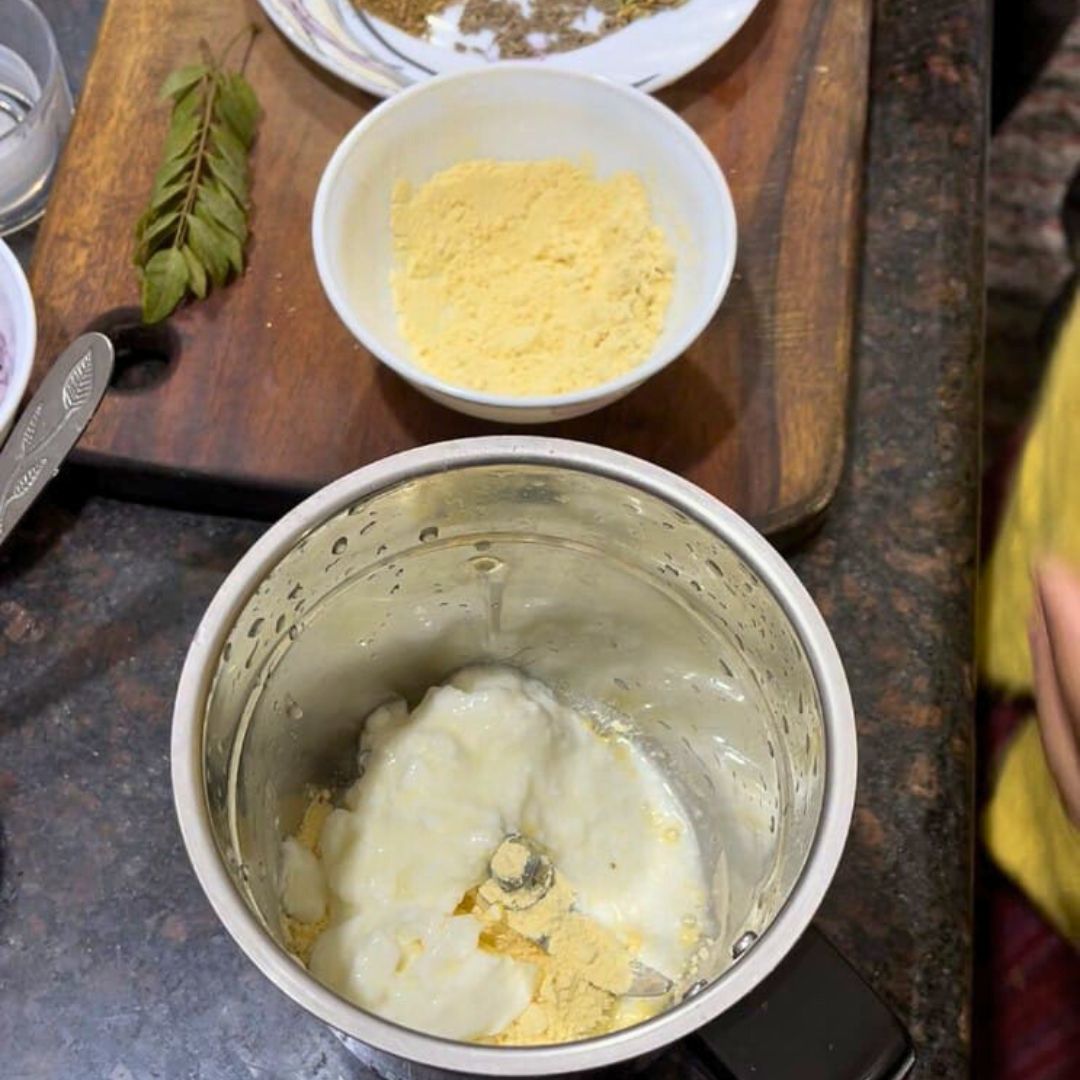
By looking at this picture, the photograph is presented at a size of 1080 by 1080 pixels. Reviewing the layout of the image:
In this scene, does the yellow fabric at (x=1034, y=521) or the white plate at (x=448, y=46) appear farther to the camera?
the white plate at (x=448, y=46)

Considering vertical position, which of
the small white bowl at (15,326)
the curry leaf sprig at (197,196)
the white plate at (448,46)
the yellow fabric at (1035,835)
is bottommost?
the yellow fabric at (1035,835)

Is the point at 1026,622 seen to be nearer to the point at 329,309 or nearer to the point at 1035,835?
the point at 1035,835

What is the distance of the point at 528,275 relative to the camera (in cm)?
75

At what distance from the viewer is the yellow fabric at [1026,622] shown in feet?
2.31

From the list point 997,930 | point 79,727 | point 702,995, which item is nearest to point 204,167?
point 79,727

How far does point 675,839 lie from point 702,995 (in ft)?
0.70

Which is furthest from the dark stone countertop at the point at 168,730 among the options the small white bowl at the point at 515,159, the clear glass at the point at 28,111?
the small white bowl at the point at 515,159

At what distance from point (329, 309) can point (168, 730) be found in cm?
26

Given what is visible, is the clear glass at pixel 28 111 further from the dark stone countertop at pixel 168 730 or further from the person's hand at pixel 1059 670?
the person's hand at pixel 1059 670

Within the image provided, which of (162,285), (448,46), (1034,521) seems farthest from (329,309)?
(1034,521)

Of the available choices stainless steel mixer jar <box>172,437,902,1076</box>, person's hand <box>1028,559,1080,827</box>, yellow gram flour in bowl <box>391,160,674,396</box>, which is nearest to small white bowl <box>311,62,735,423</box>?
yellow gram flour in bowl <box>391,160,674,396</box>

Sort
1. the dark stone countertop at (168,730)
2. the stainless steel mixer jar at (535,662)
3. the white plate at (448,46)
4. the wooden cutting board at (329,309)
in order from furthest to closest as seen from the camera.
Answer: the white plate at (448,46) < the wooden cutting board at (329,309) < the dark stone countertop at (168,730) < the stainless steel mixer jar at (535,662)

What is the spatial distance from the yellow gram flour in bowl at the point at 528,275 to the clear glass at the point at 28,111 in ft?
0.75

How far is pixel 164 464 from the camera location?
0.70m
